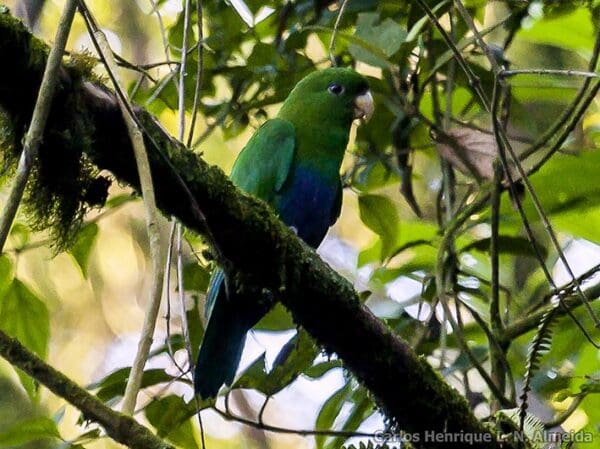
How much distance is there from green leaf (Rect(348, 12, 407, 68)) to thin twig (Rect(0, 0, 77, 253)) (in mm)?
1520

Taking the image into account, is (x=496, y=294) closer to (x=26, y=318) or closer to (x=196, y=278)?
(x=196, y=278)

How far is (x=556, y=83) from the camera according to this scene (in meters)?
3.34

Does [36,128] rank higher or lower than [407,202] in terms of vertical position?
lower

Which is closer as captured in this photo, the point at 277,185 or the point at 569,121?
the point at 569,121

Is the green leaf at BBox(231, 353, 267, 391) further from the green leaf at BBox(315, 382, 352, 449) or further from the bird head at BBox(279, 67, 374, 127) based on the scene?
the bird head at BBox(279, 67, 374, 127)

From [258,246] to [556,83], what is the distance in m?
1.76

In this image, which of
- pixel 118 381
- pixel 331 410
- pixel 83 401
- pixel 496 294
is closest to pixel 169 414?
pixel 118 381

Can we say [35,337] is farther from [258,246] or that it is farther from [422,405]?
[422,405]

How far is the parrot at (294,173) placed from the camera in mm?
2889

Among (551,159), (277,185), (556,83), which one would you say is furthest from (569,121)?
(277,185)

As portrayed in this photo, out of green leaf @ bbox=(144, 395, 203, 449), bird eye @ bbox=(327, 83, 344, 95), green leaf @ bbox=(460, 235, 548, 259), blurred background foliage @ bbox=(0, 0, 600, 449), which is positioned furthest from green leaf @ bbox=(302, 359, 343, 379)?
bird eye @ bbox=(327, 83, 344, 95)

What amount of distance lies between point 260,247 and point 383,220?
1204 mm

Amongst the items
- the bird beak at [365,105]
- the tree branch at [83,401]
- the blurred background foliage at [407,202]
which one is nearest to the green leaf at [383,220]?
the blurred background foliage at [407,202]

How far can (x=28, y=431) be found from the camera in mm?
2244
